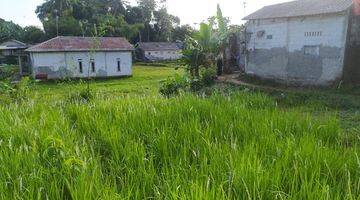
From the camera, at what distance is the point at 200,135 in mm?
3588

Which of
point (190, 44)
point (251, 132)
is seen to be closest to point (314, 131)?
point (251, 132)

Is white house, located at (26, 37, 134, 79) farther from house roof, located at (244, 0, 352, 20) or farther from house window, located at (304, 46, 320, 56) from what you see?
house window, located at (304, 46, 320, 56)

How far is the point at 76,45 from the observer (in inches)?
910

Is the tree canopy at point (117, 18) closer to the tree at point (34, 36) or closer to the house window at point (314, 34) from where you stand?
the tree at point (34, 36)

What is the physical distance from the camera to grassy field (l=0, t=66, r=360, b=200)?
2352 millimetres

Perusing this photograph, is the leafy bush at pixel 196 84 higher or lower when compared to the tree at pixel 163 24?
lower

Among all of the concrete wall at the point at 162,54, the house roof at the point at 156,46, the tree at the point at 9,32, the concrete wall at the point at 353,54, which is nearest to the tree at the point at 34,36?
the tree at the point at 9,32

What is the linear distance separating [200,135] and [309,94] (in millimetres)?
7101

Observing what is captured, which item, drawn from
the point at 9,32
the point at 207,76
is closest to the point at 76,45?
the point at 207,76

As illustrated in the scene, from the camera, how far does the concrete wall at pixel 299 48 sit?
10578mm

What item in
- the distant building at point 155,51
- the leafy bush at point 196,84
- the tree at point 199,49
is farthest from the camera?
the distant building at point 155,51

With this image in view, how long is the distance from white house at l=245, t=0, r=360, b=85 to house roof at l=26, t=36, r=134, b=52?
11.0 m

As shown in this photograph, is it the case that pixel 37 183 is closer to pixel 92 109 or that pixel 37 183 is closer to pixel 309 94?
pixel 92 109

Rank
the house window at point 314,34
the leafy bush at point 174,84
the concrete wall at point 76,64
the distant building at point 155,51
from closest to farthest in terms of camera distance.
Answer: the house window at point 314,34 < the leafy bush at point 174,84 < the concrete wall at point 76,64 < the distant building at point 155,51
